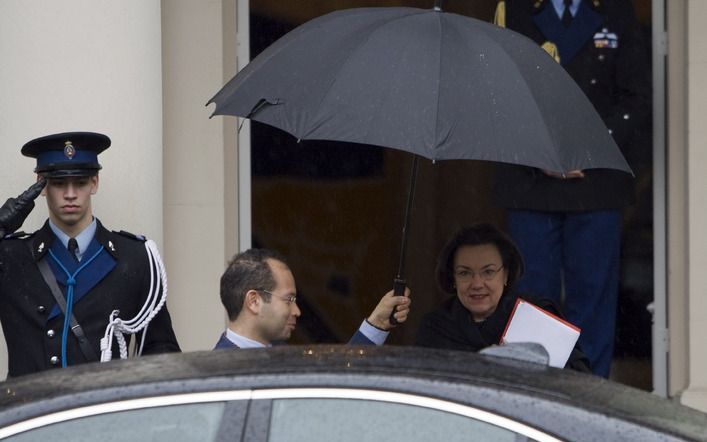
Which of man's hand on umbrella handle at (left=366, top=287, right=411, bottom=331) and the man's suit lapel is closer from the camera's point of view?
man's hand on umbrella handle at (left=366, top=287, right=411, bottom=331)

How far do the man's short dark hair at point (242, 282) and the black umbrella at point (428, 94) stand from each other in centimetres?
49

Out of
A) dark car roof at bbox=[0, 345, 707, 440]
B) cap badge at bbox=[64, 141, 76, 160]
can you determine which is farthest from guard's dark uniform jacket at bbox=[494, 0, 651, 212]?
dark car roof at bbox=[0, 345, 707, 440]

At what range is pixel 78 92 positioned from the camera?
679 centimetres

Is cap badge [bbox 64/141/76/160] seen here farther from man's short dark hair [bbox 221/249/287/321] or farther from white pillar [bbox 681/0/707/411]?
white pillar [bbox 681/0/707/411]

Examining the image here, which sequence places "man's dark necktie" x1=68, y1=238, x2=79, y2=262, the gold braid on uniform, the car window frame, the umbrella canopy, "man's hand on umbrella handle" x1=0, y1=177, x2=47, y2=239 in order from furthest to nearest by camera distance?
the gold braid on uniform
"man's dark necktie" x1=68, y1=238, x2=79, y2=262
"man's hand on umbrella handle" x1=0, y1=177, x2=47, y2=239
the umbrella canopy
the car window frame

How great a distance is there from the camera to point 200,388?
3699 millimetres

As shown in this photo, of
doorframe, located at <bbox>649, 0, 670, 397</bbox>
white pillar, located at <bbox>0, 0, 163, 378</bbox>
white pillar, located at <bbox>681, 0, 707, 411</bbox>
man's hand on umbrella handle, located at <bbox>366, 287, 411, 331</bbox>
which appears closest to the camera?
man's hand on umbrella handle, located at <bbox>366, 287, 411, 331</bbox>

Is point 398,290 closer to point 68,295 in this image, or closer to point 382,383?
point 68,295

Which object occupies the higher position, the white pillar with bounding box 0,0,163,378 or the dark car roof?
the white pillar with bounding box 0,0,163,378

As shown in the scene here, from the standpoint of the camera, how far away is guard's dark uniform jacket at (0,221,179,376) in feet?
19.7

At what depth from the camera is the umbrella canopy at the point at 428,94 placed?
198 inches

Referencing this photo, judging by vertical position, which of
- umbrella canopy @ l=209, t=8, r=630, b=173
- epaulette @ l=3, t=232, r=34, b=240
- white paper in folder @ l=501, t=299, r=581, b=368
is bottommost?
white paper in folder @ l=501, t=299, r=581, b=368

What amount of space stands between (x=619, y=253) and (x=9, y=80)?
3436 millimetres

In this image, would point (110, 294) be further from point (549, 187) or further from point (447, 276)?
point (549, 187)
